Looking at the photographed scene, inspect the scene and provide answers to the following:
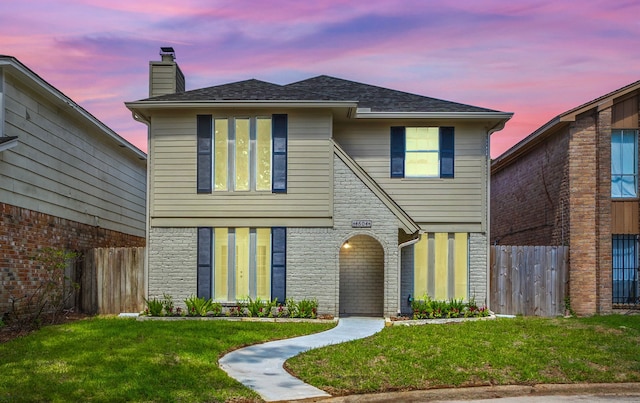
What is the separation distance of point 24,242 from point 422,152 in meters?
10.9

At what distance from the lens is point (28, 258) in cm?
1697

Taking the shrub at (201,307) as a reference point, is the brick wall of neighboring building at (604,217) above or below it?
above

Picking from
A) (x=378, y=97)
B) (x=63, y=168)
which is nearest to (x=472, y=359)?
(x=378, y=97)

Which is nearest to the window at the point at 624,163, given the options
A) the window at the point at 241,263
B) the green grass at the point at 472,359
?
the green grass at the point at 472,359

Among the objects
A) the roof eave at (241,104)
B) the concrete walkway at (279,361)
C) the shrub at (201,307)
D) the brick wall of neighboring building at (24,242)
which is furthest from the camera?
the roof eave at (241,104)

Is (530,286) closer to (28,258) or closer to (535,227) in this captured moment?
(535,227)

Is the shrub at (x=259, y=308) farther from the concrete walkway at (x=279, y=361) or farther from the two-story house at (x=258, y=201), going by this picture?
the concrete walkway at (x=279, y=361)

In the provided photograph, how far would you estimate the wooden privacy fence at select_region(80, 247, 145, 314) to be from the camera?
63.7ft

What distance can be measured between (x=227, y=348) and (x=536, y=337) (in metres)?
6.57

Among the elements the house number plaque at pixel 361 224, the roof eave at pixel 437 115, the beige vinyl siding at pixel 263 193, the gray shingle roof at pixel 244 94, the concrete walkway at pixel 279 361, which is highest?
the gray shingle roof at pixel 244 94

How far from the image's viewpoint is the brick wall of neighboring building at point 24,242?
1582cm

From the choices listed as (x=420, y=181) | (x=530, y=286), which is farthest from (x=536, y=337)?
(x=420, y=181)

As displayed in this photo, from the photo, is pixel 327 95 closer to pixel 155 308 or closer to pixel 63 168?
pixel 155 308

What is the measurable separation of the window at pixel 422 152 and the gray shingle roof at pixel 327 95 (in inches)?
25.9
